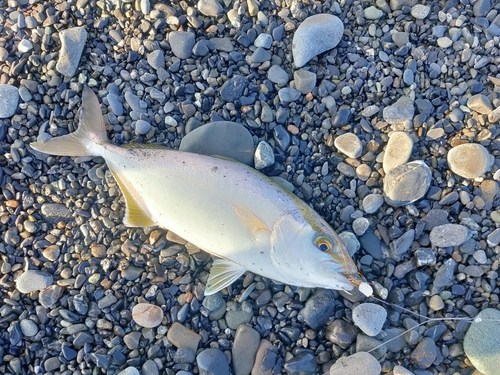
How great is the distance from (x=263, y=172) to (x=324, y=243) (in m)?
0.76

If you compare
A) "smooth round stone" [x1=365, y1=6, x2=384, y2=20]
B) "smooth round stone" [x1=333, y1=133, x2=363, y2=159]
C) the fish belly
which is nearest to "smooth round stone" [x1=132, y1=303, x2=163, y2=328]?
the fish belly

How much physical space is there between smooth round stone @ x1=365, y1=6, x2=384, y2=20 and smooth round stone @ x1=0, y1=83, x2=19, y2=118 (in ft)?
9.26

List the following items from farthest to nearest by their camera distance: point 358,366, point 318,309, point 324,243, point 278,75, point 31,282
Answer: point 278,75 → point 31,282 → point 318,309 → point 358,366 → point 324,243

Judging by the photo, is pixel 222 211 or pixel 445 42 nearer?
pixel 222 211

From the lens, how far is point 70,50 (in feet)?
10.5

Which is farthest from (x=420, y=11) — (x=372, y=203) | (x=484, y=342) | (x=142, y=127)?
(x=484, y=342)

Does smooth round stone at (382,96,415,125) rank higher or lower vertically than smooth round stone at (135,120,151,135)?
higher

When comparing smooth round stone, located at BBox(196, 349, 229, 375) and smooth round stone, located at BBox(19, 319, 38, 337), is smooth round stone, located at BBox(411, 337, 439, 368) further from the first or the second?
smooth round stone, located at BBox(19, 319, 38, 337)

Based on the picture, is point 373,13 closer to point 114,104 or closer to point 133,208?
point 114,104

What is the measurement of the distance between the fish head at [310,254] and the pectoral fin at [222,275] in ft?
0.99

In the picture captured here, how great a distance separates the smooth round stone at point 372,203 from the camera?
9.78ft

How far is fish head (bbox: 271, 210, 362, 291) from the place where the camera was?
2.58 meters

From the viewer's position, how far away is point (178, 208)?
2.85 m

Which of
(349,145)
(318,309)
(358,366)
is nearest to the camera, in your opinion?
(358,366)
